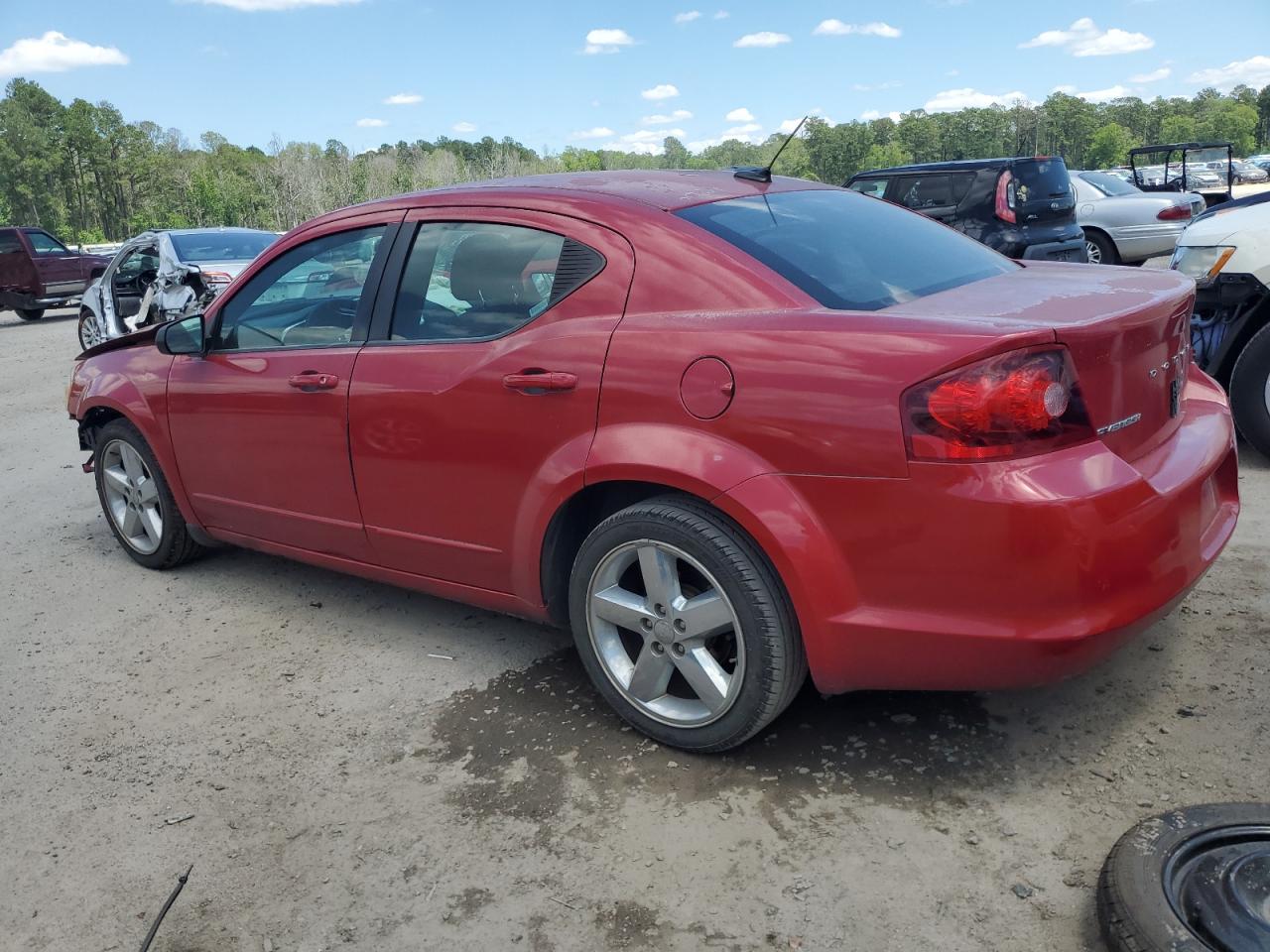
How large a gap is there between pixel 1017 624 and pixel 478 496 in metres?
1.68

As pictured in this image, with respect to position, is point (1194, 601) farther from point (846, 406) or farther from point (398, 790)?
point (398, 790)

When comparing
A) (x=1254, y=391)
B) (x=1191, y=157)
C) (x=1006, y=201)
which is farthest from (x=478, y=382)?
(x=1191, y=157)

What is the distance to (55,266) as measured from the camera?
21.5 meters

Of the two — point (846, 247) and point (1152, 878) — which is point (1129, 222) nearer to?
point (846, 247)

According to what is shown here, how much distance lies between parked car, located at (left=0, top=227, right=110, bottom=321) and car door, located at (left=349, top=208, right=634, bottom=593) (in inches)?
829

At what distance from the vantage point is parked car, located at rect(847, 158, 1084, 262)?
34.6 feet

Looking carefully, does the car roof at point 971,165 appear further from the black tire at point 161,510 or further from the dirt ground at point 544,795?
the black tire at point 161,510

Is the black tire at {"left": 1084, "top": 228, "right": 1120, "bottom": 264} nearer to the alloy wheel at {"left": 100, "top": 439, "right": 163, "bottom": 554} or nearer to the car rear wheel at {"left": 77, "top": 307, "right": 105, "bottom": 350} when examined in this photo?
the alloy wheel at {"left": 100, "top": 439, "right": 163, "bottom": 554}

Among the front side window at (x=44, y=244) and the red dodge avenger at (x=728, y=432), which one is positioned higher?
the front side window at (x=44, y=244)

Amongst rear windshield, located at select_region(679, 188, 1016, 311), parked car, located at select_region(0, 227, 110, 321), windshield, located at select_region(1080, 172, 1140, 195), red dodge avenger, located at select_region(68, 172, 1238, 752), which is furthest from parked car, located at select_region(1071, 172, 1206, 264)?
parked car, located at select_region(0, 227, 110, 321)

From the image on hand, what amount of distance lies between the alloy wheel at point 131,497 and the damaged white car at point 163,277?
255 inches

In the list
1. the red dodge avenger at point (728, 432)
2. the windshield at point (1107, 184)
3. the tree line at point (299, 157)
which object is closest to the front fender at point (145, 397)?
the red dodge avenger at point (728, 432)

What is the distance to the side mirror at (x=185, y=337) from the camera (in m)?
4.31

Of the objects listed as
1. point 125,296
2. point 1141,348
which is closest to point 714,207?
point 1141,348
